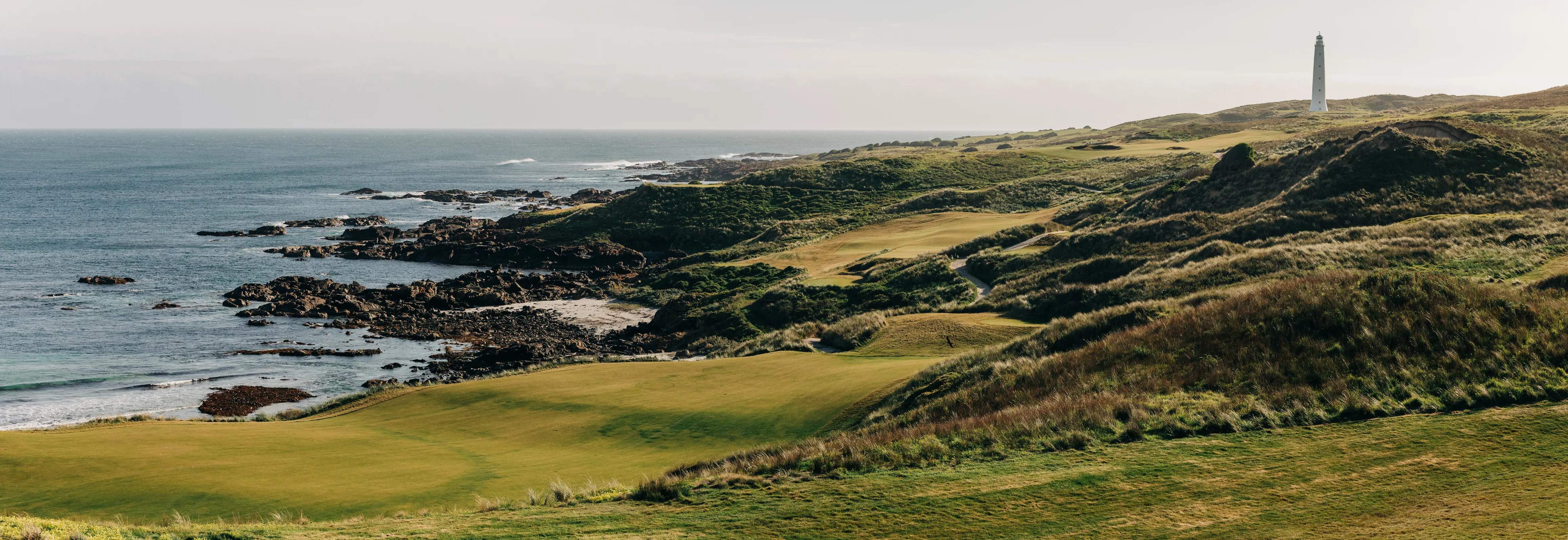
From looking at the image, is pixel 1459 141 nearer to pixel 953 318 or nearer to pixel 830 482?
pixel 953 318

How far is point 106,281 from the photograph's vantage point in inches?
2208

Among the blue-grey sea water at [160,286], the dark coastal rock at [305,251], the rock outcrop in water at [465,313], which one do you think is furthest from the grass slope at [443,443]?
the dark coastal rock at [305,251]

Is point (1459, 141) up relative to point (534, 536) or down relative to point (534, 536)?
up

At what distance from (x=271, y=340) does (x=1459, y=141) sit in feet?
171

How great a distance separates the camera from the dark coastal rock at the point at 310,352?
39188 millimetres

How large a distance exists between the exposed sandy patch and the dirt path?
14.1 m

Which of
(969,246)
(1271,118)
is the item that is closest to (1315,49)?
(1271,118)

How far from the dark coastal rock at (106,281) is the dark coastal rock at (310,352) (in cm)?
2320

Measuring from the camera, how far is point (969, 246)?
4659 centimetres

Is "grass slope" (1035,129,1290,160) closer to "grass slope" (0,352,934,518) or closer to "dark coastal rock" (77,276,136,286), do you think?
"grass slope" (0,352,934,518)

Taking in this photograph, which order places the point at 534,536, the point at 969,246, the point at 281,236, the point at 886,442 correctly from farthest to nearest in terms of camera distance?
the point at 281,236 → the point at 969,246 → the point at 886,442 → the point at 534,536

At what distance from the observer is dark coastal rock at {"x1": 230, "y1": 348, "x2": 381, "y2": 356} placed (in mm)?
39188

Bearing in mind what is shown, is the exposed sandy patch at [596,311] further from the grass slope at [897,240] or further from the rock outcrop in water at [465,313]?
the grass slope at [897,240]

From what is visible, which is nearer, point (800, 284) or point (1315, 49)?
point (800, 284)
